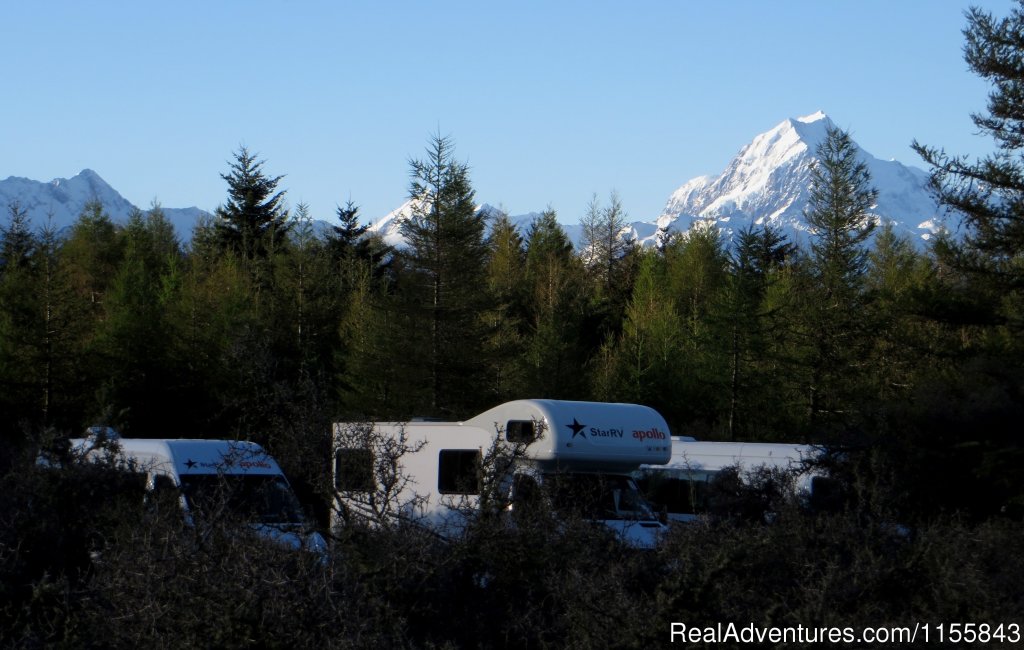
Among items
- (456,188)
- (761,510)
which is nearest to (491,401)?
(456,188)

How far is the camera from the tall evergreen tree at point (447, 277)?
29.9 metres

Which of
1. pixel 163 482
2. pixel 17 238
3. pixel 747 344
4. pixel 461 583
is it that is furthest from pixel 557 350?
pixel 461 583

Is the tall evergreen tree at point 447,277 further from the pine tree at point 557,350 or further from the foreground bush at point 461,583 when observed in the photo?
the foreground bush at point 461,583

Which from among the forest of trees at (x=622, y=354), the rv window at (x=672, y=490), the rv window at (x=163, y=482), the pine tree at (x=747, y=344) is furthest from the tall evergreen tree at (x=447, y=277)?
the rv window at (x=163, y=482)

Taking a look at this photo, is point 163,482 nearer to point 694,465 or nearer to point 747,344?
point 694,465

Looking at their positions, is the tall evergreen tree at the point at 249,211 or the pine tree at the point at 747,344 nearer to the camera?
the pine tree at the point at 747,344

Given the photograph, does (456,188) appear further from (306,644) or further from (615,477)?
(306,644)

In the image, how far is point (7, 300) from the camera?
96.7 feet

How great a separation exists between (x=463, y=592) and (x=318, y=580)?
1448mm

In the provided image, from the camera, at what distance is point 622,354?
34.2m

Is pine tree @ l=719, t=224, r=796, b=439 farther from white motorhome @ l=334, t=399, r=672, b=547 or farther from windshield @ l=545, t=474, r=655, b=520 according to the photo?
windshield @ l=545, t=474, r=655, b=520

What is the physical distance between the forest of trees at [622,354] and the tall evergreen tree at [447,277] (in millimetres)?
73

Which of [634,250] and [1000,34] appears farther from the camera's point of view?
[634,250]

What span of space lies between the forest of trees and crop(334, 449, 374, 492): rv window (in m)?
0.22
